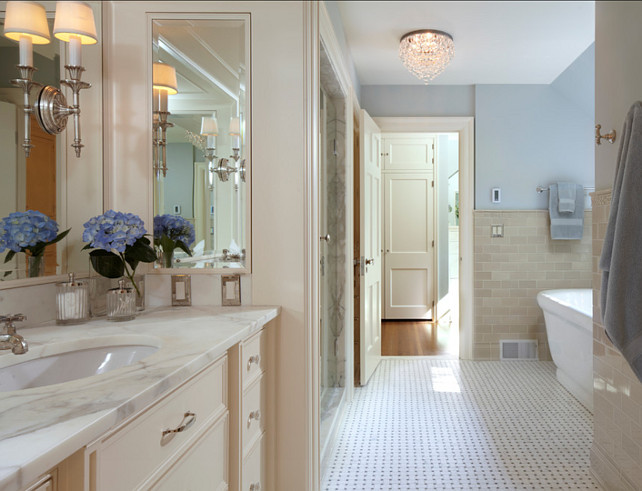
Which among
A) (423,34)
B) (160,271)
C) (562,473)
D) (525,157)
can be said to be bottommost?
(562,473)

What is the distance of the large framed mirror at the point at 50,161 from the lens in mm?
1338

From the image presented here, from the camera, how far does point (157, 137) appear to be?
1826 mm

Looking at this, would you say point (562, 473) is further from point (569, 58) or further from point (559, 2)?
point (569, 58)

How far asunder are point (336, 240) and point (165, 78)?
1.77 m

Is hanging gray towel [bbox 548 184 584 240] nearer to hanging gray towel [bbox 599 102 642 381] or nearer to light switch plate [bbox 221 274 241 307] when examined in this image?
hanging gray towel [bbox 599 102 642 381]

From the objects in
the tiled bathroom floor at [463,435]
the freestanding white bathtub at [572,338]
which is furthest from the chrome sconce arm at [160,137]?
the freestanding white bathtub at [572,338]

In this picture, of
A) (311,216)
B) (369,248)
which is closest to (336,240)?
(369,248)

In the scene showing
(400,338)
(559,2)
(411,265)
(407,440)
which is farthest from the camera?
(411,265)

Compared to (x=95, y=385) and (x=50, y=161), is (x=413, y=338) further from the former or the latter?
(x=95, y=385)

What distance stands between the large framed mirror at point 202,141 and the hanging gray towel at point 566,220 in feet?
11.2

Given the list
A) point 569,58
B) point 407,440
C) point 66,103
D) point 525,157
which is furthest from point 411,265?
point 66,103

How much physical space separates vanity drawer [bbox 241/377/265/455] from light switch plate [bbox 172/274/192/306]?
1.33 ft

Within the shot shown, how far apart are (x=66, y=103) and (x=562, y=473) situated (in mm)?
2587

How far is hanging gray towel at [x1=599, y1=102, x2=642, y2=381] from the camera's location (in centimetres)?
169
